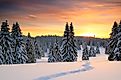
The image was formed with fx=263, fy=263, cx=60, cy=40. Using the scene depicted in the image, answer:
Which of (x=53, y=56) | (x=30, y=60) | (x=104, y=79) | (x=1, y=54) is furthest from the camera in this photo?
(x=53, y=56)

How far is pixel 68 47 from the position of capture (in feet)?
168

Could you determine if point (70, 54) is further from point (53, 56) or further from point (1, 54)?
point (53, 56)

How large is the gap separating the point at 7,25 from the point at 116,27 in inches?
835

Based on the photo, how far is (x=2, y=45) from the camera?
4591 cm

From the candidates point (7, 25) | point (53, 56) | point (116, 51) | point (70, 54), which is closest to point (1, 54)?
point (7, 25)

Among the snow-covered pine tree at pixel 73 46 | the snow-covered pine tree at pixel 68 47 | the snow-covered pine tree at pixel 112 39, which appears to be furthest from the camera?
the snow-covered pine tree at pixel 73 46

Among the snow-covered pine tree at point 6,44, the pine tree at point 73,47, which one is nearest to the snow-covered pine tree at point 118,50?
the pine tree at point 73,47

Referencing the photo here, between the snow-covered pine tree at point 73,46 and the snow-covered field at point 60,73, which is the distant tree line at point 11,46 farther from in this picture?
the snow-covered field at point 60,73

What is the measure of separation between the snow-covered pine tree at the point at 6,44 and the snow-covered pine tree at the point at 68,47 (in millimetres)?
10144

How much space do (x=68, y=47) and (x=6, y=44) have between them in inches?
475

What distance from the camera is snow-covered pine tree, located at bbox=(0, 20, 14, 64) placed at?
148 feet

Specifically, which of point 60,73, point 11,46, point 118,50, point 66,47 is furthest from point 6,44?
point 60,73

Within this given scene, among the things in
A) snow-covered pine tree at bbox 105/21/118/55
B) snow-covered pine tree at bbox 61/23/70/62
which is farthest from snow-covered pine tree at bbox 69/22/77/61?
snow-covered pine tree at bbox 105/21/118/55

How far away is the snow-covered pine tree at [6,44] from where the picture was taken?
45128 mm
